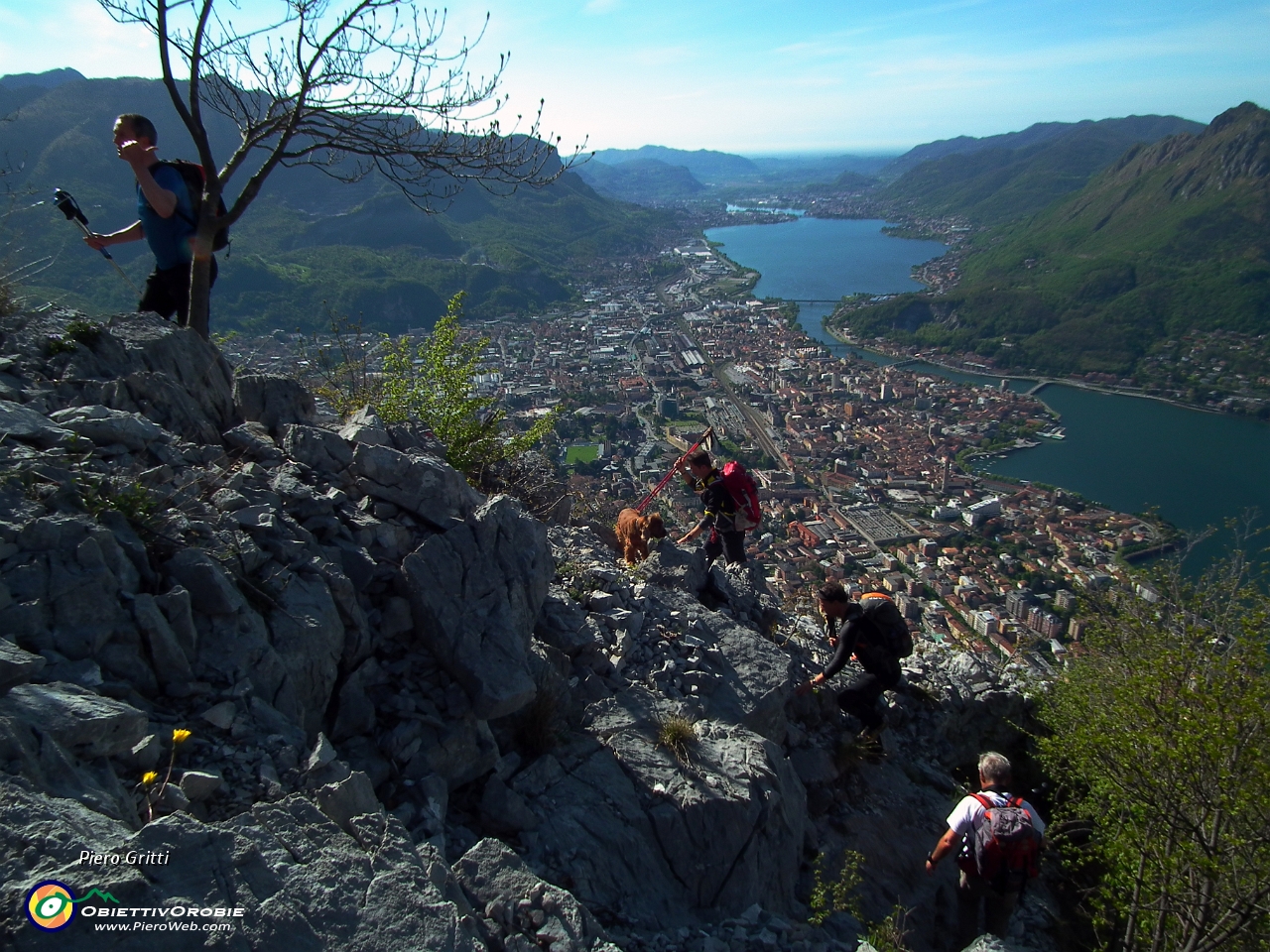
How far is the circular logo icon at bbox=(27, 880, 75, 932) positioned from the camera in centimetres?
193

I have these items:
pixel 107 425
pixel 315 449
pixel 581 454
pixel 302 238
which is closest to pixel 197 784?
pixel 107 425

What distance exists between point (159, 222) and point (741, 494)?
19.3ft

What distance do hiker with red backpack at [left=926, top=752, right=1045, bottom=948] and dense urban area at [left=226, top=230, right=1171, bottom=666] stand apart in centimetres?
493

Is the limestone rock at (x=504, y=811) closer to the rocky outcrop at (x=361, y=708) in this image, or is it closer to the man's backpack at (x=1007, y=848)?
the rocky outcrop at (x=361, y=708)

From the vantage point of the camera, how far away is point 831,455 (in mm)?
37000

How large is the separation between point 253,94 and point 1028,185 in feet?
516

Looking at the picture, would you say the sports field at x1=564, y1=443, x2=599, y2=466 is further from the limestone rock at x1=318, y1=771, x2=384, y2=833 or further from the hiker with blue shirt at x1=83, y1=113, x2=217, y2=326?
the limestone rock at x1=318, y1=771, x2=384, y2=833

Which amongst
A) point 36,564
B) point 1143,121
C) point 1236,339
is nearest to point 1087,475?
point 1236,339

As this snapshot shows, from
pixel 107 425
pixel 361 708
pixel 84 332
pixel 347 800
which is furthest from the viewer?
pixel 84 332

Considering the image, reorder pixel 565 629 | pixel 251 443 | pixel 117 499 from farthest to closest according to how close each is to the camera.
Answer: pixel 565 629 < pixel 251 443 < pixel 117 499

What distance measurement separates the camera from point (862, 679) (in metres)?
6.54

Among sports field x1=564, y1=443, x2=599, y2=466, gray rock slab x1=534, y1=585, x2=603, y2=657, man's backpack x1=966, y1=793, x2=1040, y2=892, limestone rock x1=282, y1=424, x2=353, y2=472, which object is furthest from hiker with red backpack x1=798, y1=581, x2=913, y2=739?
sports field x1=564, y1=443, x2=599, y2=466

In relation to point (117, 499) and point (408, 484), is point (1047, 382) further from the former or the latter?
point (117, 499)

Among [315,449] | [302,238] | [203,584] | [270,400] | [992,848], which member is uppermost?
[302,238]
